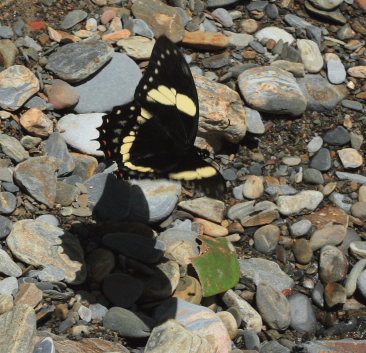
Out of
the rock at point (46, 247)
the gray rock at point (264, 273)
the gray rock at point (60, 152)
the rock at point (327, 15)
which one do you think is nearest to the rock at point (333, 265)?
the gray rock at point (264, 273)

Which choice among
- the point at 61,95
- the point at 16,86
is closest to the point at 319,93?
the point at 61,95

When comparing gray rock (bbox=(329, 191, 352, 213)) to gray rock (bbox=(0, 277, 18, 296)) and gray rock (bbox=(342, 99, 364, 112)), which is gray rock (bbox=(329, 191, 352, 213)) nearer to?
gray rock (bbox=(342, 99, 364, 112))

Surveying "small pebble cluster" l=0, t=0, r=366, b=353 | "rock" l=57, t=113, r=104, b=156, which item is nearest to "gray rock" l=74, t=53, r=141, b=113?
"small pebble cluster" l=0, t=0, r=366, b=353

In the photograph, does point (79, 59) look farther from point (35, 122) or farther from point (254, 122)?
point (254, 122)

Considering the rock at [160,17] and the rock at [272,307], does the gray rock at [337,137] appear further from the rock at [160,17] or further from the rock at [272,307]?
the rock at [272,307]

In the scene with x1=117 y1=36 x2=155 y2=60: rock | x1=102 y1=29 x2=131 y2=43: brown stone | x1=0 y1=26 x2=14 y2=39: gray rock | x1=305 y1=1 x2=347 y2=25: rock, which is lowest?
x1=305 y1=1 x2=347 y2=25: rock

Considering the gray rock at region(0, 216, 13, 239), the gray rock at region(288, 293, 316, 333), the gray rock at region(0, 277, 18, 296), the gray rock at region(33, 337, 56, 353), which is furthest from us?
the gray rock at region(288, 293, 316, 333)
